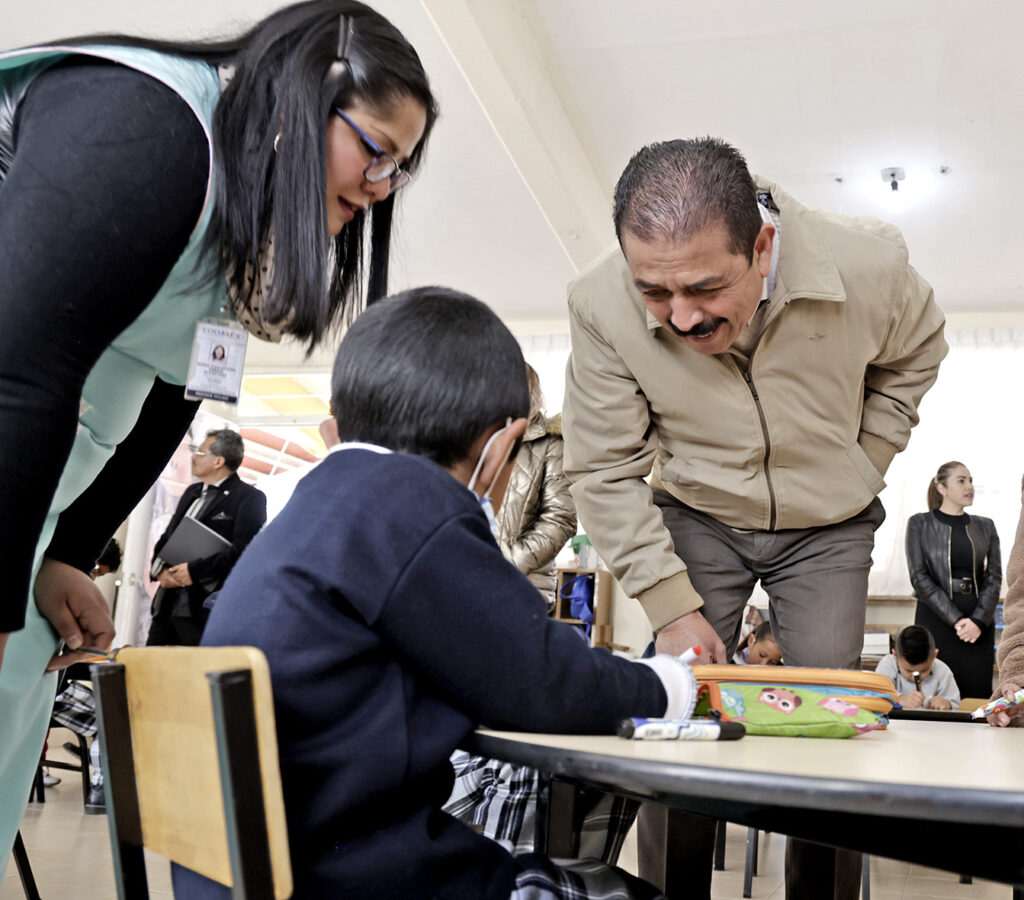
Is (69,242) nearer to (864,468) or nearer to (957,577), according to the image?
(864,468)

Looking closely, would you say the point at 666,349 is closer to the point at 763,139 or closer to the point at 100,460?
the point at 100,460

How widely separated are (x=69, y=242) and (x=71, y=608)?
0.49 m

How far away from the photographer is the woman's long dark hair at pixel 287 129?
3.33 feet

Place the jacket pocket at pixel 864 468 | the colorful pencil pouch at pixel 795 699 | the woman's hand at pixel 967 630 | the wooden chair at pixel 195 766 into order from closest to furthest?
the wooden chair at pixel 195 766 < the colorful pencil pouch at pixel 795 699 < the jacket pocket at pixel 864 468 < the woman's hand at pixel 967 630

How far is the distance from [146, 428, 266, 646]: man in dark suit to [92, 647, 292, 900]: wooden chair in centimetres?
340

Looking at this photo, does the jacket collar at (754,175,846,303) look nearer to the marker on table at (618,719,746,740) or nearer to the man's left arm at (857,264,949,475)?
the man's left arm at (857,264,949,475)

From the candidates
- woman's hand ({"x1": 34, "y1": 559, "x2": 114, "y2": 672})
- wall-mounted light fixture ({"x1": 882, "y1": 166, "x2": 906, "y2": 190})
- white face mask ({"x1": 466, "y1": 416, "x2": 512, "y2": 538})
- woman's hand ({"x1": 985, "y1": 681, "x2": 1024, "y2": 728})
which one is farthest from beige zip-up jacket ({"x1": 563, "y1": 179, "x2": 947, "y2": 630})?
wall-mounted light fixture ({"x1": 882, "y1": 166, "x2": 906, "y2": 190})

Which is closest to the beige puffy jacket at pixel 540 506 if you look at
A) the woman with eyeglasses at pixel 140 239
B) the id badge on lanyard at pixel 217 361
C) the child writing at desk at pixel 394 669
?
the woman with eyeglasses at pixel 140 239

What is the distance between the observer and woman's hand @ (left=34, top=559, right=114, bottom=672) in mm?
1164

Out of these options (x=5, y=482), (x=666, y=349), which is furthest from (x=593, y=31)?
(x=5, y=482)

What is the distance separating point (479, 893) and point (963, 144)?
17.6 ft

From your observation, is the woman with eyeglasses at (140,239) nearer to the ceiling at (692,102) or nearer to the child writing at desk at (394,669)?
the child writing at desk at (394,669)

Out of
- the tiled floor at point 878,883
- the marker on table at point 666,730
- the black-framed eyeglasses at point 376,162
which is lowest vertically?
the tiled floor at point 878,883

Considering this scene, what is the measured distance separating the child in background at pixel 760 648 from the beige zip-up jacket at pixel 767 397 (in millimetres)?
3604
